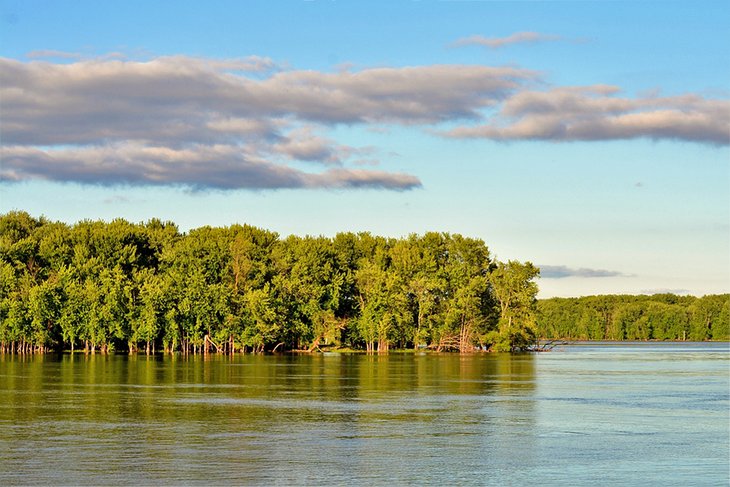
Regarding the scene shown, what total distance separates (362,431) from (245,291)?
108534 millimetres

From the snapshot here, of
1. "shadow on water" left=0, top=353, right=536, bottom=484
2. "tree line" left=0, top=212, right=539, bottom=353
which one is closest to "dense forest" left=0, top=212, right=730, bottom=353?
"tree line" left=0, top=212, right=539, bottom=353

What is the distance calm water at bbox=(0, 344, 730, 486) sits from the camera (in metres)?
32.4

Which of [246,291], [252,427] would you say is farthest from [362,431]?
[246,291]

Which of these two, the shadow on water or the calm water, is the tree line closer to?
the shadow on water

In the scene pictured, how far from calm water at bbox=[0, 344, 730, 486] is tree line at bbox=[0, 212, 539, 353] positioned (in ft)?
206

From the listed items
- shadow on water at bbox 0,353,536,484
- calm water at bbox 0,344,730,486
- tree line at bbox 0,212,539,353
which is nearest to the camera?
calm water at bbox 0,344,730,486

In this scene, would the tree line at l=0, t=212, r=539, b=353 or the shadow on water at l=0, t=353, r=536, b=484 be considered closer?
the shadow on water at l=0, t=353, r=536, b=484

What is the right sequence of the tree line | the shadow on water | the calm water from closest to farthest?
the calm water → the shadow on water → the tree line

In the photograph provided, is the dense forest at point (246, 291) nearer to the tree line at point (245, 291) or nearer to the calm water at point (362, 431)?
the tree line at point (245, 291)

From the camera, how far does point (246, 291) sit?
490 ft

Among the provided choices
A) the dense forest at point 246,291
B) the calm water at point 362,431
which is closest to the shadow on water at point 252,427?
the calm water at point 362,431

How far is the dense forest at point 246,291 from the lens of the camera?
137625 millimetres

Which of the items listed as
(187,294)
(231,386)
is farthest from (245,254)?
(231,386)

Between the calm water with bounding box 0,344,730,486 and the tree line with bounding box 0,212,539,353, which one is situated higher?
the tree line with bounding box 0,212,539,353
